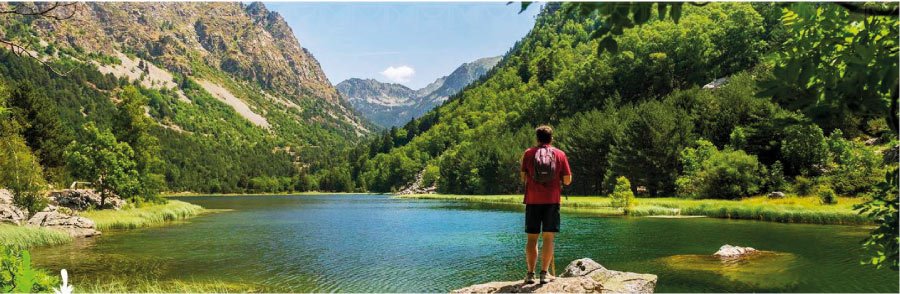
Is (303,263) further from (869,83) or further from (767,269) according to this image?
(869,83)

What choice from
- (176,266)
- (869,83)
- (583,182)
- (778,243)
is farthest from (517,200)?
(869,83)

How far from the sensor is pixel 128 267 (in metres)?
26.9

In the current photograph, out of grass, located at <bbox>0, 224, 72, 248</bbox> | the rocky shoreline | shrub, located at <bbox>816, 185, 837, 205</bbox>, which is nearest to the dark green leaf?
grass, located at <bbox>0, 224, 72, 248</bbox>

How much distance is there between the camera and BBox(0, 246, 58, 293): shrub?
327 inches

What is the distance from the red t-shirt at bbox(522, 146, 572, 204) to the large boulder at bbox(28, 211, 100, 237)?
42.1 metres

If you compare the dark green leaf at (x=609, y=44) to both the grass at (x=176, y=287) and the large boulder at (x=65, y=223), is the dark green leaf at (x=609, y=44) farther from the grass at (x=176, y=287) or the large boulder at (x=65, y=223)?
the large boulder at (x=65, y=223)

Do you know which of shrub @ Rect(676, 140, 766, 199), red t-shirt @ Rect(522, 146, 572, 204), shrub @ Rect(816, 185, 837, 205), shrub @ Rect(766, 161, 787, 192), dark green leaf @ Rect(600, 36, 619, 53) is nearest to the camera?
dark green leaf @ Rect(600, 36, 619, 53)

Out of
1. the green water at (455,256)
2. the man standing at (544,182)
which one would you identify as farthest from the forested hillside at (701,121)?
the green water at (455,256)

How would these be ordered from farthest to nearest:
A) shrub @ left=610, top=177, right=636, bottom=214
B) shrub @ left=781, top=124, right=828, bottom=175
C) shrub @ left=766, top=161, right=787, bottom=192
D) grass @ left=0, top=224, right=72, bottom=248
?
shrub @ left=781, top=124, right=828, bottom=175, shrub @ left=766, top=161, right=787, bottom=192, shrub @ left=610, top=177, right=636, bottom=214, grass @ left=0, top=224, right=72, bottom=248

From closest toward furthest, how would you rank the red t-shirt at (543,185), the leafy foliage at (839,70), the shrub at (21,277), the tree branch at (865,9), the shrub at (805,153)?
the tree branch at (865,9)
the leafy foliage at (839,70)
the shrub at (21,277)
the red t-shirt at (543,185)
the shrub at (805,153)

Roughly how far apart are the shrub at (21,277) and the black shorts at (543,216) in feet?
26.8

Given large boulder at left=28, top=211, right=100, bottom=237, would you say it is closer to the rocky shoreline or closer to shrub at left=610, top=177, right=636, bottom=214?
the rocky shoreline

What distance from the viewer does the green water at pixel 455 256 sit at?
2141cm

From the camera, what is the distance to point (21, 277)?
27.4ft
